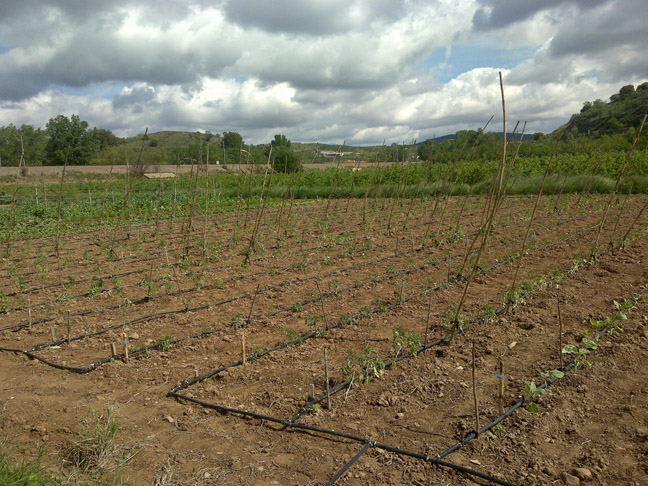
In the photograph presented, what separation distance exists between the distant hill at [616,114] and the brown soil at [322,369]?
17.4m

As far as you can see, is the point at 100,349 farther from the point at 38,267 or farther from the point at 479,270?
the point at 479,270

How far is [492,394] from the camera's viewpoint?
257cm

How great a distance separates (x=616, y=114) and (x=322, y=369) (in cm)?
2812

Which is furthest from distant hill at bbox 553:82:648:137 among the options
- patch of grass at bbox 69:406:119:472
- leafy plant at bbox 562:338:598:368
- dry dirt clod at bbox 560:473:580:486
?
patch of grass at bbox 69:406:119:472

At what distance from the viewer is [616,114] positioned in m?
24.2

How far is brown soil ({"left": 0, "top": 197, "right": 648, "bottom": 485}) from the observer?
2.11 m

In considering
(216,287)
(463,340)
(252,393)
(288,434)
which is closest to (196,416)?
(252,393)

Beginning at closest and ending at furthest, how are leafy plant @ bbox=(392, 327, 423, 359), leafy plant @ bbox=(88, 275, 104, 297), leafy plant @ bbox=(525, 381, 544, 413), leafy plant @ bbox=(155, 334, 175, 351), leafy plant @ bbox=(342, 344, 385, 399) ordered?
leafy plant @ bbox=(525, 381, 544, 413) < leafy plant @ bbox=(342, 344, 385, 399) < leafy plant @ bbox=(392, 327, 423, 359) < leafy plant @ bbox=(155, 334, 175, 351) < leafy plant @ bbox=(88, 275, 104, 297)

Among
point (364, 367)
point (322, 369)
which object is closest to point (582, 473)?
point (364, 367)

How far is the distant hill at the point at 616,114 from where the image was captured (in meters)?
21.3

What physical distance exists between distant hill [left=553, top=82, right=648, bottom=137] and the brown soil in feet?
57.0

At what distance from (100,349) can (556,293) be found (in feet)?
13.6

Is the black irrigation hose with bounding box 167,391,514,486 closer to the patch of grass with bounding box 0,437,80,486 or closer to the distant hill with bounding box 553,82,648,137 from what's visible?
the patch of grass with bounding box 0,437,80,486

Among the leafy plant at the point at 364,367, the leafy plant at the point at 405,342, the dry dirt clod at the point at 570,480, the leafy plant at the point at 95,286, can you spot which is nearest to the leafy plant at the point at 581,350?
the leafy plant at the point at 405,342
